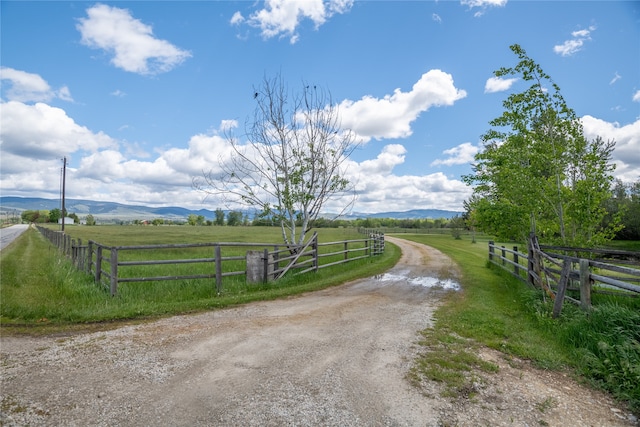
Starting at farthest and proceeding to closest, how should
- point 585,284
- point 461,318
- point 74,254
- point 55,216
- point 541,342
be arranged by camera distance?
point 55,216, point 74,254, point 461,318, point 585,284, point 541,342

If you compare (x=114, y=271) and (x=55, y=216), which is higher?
(x=55, y=216)

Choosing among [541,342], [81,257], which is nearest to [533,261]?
[541,342]

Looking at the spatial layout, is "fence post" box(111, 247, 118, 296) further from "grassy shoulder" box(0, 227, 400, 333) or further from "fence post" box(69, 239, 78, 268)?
"fence post" box(69, 239, 78, 268)

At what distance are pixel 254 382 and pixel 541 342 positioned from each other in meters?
5.01

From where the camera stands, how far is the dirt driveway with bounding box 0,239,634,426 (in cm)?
349

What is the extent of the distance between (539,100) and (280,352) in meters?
10.3

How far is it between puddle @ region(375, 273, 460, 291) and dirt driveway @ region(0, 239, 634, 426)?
16.1 ft

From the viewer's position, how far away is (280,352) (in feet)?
16.8

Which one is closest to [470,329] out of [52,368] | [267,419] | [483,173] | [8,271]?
[267,419]

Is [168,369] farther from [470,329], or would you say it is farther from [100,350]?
[470,329]

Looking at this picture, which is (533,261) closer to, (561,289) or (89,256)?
(561,289)

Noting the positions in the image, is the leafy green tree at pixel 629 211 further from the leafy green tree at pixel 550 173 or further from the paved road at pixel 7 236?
the paved road at pixel 7 236

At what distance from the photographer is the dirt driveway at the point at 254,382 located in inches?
137

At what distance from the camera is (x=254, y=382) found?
416cm
